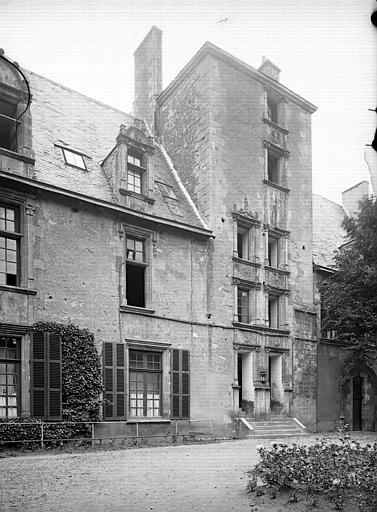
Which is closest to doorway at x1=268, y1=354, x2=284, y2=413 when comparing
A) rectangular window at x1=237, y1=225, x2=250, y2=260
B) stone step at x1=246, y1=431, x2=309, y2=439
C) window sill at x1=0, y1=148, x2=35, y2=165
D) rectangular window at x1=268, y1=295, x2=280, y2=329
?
rectangular window at x1=268, y1=295, x2=280, y2=329

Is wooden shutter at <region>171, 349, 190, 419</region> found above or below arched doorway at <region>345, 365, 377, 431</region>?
above

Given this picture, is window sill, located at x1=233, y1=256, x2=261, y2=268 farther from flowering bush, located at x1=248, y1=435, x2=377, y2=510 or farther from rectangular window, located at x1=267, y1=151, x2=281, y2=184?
flowering bush, located at x1=248, y1=435, x2=377, y2=510

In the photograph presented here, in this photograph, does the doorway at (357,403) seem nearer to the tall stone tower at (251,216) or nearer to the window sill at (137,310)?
the tall stone tower at (251,216)

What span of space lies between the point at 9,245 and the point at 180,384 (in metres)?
7.20

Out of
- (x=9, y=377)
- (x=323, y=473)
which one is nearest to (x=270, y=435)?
(x=9, y=377)

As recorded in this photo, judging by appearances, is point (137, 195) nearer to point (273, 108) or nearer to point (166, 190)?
point (166, 190)

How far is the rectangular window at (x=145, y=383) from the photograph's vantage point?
18.3 meters

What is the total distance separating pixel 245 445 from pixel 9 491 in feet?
27.7

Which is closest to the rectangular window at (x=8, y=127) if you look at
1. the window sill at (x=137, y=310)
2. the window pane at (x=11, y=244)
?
the window pane at (x=11, y=244)

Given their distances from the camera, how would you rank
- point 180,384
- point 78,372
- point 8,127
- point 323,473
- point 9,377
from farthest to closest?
1. point 180,384
2. point 8,127
3. point 78,372
4. point 9,377
5. point 323,473

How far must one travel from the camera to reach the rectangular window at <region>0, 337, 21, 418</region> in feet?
49.8

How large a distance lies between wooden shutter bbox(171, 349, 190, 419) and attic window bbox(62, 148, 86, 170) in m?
6.86

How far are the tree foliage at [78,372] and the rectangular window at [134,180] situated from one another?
5.43 metres

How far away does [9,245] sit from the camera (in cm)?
1603
